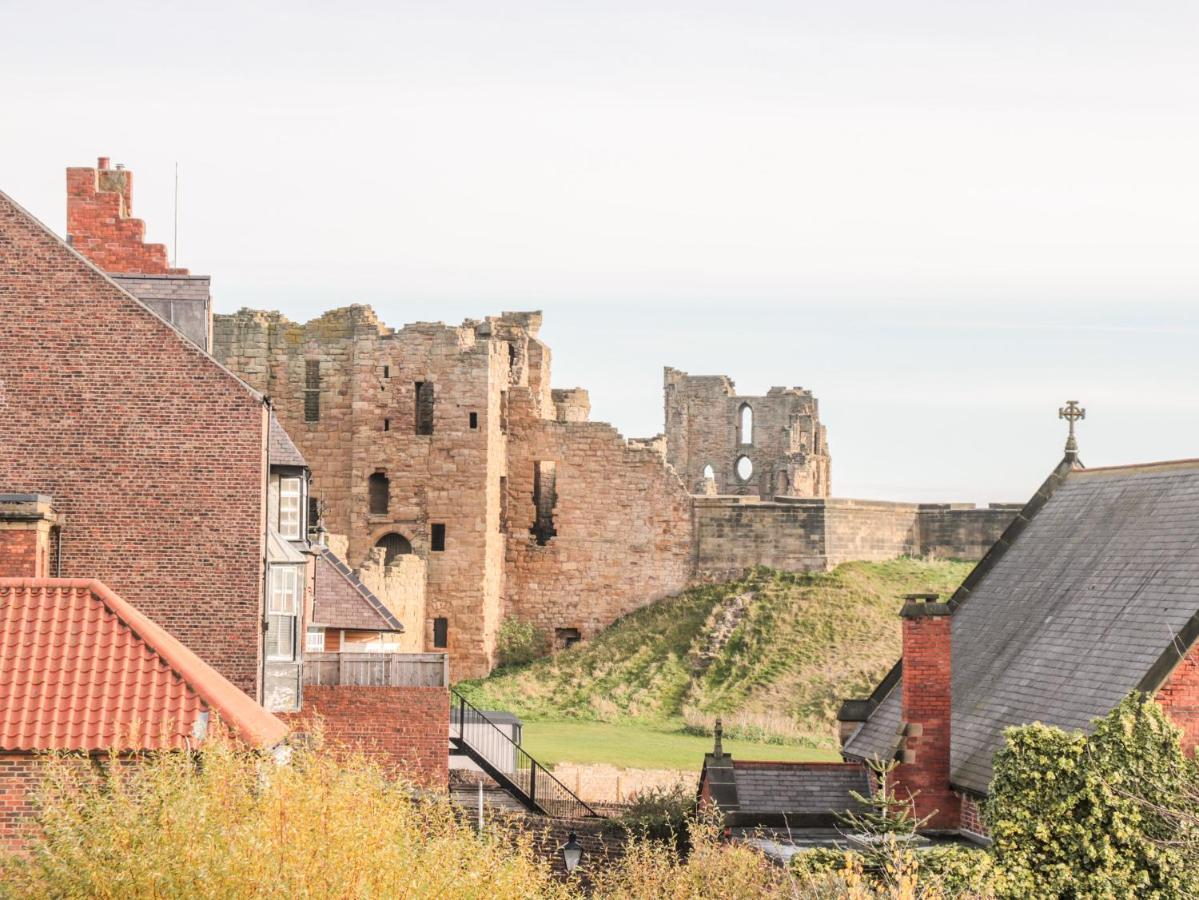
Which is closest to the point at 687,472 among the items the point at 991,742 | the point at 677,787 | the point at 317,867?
the point at 677,787

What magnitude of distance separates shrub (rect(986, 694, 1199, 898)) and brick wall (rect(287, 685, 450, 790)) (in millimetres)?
13925

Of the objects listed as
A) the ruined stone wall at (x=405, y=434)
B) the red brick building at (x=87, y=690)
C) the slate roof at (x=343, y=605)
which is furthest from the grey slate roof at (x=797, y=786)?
the ruined stone wall at (x=405, y=434)

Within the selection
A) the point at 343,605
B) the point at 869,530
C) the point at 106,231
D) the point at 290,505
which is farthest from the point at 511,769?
the point at 869,530

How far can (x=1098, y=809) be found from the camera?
2244 cm

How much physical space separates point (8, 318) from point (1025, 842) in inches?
602

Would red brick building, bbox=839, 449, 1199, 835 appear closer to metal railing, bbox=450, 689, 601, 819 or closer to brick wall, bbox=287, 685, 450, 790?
metal railing, bbox=450, 689, 601, 819

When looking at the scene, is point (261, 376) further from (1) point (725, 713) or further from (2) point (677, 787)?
(2) point (677, 787)

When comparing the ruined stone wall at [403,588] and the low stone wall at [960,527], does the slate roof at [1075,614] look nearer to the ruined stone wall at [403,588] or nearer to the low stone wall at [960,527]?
the ruined stone wall at [403,588]

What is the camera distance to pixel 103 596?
72.1ft

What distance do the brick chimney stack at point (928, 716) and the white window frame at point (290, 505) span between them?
10513mm

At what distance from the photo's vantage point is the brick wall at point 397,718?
34344 mm

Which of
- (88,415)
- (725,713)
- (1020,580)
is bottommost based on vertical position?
(725,713)

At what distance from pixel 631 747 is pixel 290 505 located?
16573mm

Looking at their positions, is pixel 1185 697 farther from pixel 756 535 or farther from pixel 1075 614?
pixel 756 535
